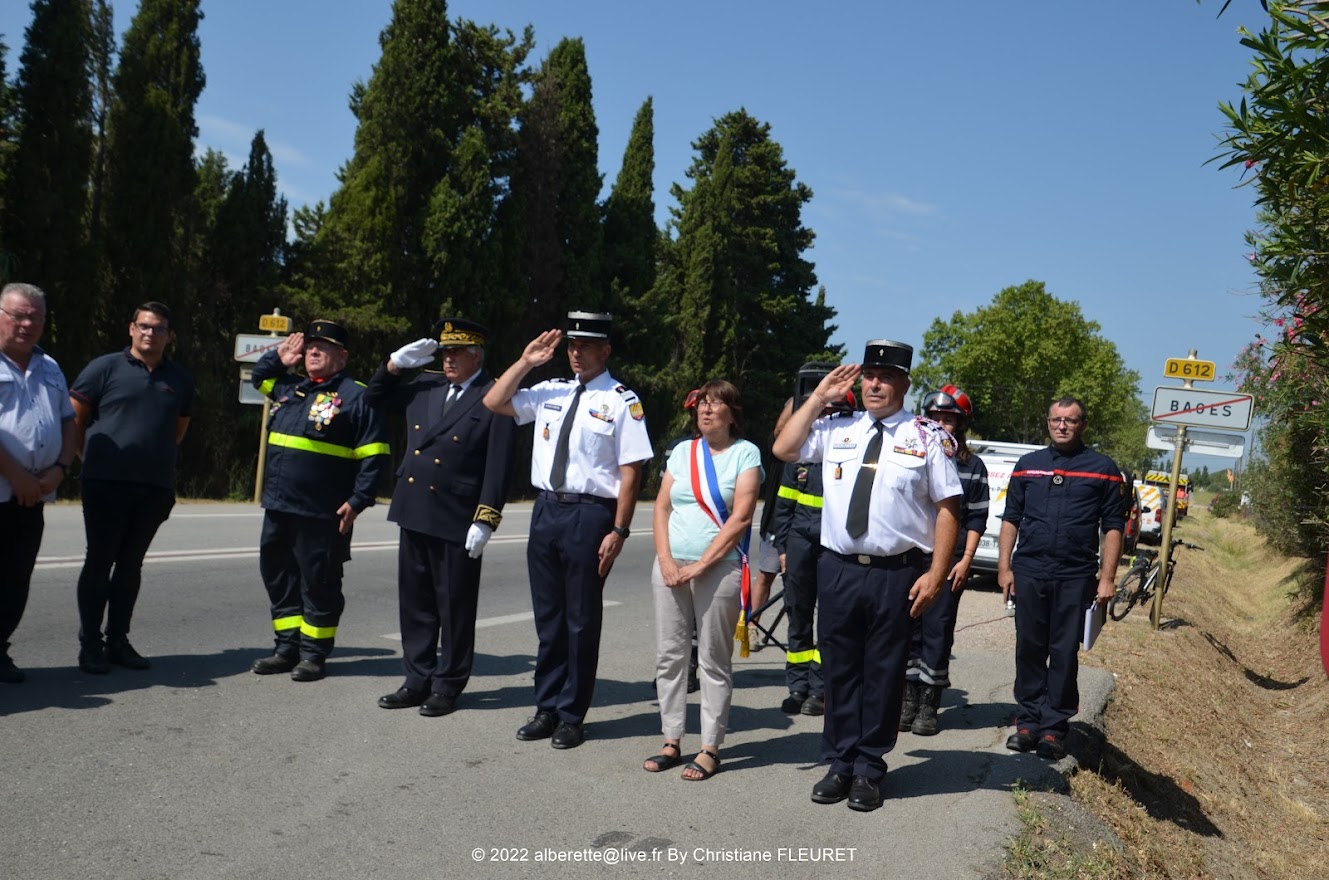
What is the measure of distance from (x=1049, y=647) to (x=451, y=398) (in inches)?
151

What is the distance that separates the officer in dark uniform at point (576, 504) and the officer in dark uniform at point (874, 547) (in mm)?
1051

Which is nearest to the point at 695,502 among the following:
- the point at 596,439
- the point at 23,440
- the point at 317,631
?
the point at 596,439

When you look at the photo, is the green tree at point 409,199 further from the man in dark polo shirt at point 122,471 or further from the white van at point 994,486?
the man in dark polo shirt at point 122,471

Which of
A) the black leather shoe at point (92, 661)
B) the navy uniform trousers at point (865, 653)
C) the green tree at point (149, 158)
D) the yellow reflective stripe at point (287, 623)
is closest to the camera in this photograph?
the navy uniform trousers at point (865, 653)

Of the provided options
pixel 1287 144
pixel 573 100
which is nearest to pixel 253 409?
pixel 573 100

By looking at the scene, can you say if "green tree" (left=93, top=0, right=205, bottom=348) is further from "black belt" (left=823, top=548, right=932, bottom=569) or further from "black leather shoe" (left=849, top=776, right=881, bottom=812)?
"black leather shoe" (left=849, top=776, right=881, bottom=812)

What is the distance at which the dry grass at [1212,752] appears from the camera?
6359 millimetres

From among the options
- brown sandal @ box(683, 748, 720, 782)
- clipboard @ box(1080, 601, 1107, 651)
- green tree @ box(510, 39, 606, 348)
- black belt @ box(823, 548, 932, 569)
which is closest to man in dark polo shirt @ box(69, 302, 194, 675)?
brown sandal @ box(683, 748, 720, 782)

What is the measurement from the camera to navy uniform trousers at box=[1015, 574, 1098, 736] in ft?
21.6

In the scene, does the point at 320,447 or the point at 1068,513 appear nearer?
the point at 1068,513

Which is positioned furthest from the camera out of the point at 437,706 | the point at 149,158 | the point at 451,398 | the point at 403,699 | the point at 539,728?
the point at 149,158

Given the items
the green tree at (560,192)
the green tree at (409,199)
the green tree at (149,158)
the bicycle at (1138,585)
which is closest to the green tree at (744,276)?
the green tree at (560,192)

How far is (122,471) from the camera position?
22.3ft

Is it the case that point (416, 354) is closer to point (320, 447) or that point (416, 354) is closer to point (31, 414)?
point (320, 447)
